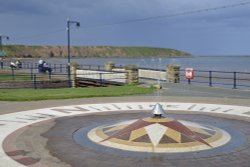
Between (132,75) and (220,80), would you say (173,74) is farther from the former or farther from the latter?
(220,80)

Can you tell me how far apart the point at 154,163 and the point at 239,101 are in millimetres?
10317

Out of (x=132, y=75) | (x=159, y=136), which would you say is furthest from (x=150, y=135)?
(x=132, y=75)

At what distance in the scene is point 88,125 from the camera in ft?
35.9

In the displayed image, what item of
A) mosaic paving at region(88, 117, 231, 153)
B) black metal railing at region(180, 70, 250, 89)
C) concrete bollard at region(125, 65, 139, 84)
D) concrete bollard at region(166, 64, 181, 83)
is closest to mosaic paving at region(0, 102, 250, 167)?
mosaic paving at region(88, 117, 231, 153)

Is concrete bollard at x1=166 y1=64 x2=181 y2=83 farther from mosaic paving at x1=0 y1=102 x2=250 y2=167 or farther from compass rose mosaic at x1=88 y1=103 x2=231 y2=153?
compass rose mosaic at x1=88 y1=103 x2=231 y2=153

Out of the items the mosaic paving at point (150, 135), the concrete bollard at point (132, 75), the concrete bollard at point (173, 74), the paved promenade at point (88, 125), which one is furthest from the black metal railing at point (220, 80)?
the mosaic paving at point (150, 135)

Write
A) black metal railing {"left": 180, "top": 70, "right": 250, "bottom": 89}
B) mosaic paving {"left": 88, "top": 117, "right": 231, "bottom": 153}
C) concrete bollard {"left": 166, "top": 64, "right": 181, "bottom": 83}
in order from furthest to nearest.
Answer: concrete bollard {"left": 166, "top": 64, "right": 181, "bottom": 83}
black metal railing {"left": 180, "top": 70, "right": 250, "bottom": 89}
mosaic paving {"left": 88, "top": 117, "right": 231, "bottom": 153}

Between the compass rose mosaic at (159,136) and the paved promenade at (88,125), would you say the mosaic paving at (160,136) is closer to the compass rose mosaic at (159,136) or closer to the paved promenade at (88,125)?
the compass rose mosaic at (159,136)

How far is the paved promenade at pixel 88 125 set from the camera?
7.29 metres

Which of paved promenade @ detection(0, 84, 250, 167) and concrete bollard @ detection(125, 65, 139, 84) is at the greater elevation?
concrete bollard @ detection(125, 65, 139, 84)

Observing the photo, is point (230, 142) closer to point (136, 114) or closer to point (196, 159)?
point (196, 159)

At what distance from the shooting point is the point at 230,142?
8.66m

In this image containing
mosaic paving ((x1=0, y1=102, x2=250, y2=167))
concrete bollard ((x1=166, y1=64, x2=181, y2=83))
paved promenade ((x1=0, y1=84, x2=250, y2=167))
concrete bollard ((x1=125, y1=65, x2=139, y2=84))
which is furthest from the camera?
concrete bollard ((x1=166, y1=64, x2=181, y2=83))

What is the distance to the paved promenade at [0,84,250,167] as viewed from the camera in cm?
729
